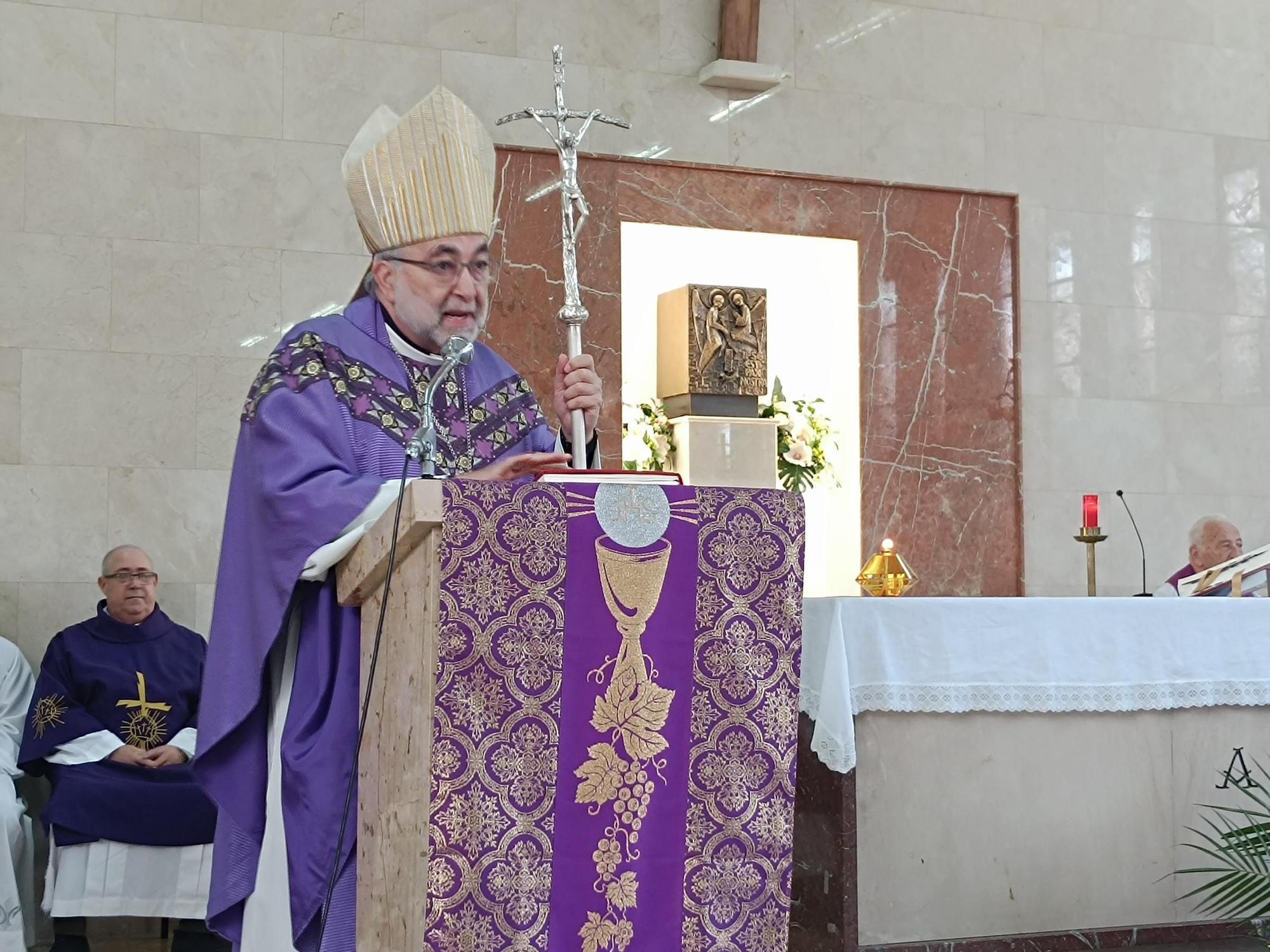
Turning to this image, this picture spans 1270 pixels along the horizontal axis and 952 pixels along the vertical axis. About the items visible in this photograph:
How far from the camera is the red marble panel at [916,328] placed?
749 cm

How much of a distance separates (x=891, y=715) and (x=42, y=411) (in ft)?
12.2

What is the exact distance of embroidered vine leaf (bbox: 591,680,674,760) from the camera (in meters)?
2.36

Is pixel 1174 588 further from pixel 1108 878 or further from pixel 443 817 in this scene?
pixel 443 817

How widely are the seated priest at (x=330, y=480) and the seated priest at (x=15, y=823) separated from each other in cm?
242

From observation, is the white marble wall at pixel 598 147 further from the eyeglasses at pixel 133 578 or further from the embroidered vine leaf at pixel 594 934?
the embroidered vine leaf at pixel 594 934

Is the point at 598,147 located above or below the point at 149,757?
above

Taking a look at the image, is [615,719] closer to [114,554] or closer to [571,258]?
[571,258]

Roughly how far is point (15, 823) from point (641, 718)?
11.9ft

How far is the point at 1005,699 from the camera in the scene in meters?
4.76

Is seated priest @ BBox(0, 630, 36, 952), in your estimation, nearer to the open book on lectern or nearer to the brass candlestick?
the brass candlestick

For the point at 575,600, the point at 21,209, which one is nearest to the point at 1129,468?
the point at 21,209

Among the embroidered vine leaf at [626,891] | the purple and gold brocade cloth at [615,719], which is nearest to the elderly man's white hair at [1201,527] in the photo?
the purple and gold brocade cloth at [615,719]

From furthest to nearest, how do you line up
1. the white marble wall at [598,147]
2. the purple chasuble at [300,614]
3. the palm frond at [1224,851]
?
the white marble wall at [598,147], the palm frond at [1224,851], the purple chasuble at [300,614]

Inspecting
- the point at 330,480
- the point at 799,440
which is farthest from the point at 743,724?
the point at 799,440
